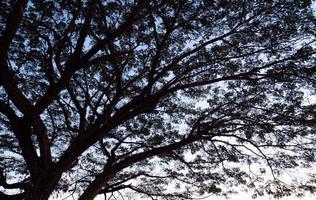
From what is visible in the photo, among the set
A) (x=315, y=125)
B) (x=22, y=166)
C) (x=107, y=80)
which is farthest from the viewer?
(x=22, y=166)

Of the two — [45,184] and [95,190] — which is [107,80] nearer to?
[95,190]

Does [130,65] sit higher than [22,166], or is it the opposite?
[130,65]

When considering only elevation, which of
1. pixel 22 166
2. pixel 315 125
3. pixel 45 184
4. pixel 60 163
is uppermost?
pixel 22 166

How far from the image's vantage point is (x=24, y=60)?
24.1 ft

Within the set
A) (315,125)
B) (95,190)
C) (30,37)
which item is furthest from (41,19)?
(315,125)

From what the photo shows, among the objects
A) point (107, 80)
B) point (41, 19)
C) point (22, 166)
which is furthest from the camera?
point (22, 166)

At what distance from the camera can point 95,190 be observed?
7145 mm

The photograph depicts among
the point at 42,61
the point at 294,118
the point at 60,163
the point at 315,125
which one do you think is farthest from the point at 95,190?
the point at 315,125

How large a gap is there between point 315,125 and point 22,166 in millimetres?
9402

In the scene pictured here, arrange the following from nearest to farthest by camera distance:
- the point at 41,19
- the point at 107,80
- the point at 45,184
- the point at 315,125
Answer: the point at 45,184
the point at 41,19
the point at 315,125
the point at 107,80

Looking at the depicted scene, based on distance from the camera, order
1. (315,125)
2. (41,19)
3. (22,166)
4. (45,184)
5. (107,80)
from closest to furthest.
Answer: (45,184) → (41,19) → (315,125) → (107,80) → (22,166)

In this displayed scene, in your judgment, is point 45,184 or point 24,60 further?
point 24,60

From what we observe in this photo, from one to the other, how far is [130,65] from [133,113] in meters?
2.08

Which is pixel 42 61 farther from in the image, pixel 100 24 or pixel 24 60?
pixel 100 24
